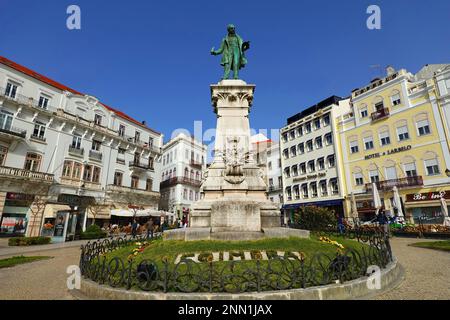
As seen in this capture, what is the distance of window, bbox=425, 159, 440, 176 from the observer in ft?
89.2

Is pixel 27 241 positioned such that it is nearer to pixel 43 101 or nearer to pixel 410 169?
pixel 43 101

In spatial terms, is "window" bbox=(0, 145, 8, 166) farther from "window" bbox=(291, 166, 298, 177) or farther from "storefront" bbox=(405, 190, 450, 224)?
"storefront" bbox=(405, 190, 450, 224)

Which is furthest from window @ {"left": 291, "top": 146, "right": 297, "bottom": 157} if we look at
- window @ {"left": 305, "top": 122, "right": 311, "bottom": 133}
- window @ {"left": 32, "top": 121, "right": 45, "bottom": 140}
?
window @ {"left": 32, "top": 121, "right": 45, "bottom": 140}

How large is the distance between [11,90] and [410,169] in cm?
4737

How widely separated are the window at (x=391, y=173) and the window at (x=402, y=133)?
3911 mm

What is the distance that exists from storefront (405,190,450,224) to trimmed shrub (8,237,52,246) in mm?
35535

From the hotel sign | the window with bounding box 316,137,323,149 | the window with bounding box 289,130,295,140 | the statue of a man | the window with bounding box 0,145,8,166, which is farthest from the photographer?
the window with bounding box 289,130,295,140

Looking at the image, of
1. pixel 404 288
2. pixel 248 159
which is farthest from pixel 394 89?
pixel 404 288

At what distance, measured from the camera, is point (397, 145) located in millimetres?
31000

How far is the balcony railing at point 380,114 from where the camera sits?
107 ft

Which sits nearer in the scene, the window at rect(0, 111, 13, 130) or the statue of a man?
the statue of a man

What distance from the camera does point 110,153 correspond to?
3566 cm

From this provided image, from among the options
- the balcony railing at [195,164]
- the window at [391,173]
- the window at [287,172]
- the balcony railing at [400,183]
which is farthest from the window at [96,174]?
the window at [391,173]
